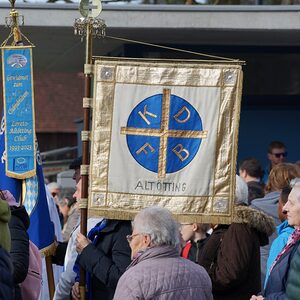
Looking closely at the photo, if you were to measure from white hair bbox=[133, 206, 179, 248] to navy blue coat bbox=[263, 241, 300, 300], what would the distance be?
2.47 ft

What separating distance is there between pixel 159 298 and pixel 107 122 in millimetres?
1661

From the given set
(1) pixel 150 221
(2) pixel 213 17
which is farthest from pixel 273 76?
(1) pixel 150 221

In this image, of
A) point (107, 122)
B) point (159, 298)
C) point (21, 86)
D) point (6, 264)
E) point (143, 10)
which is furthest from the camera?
point (143, 10)

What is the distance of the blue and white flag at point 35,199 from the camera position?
7.17 meters

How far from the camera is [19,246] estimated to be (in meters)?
5.84

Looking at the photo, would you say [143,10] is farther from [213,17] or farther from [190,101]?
[190,101]

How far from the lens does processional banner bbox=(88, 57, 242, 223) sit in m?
6.42

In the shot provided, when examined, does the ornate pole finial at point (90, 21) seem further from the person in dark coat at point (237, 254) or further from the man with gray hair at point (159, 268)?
the man with gray hair at point (159, 268)

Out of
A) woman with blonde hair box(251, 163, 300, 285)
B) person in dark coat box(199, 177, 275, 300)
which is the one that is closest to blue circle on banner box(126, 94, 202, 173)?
person in dark coat box(199, 177, 275, 300)

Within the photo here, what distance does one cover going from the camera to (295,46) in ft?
39.9

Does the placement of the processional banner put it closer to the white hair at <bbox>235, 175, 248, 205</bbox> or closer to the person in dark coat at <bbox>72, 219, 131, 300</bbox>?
the person in dark coat at <bbox>72, 219, 131, 300</bbox>

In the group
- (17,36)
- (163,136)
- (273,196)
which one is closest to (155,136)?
(163,136)

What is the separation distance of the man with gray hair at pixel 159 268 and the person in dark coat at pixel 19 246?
2.58 ft

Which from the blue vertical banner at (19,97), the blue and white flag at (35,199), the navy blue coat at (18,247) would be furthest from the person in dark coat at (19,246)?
the blue and white flag at (35,199)
